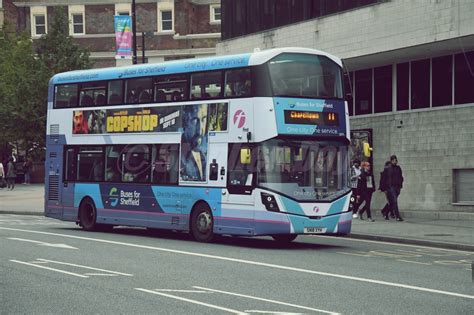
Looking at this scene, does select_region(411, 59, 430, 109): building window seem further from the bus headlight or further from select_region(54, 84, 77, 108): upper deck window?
the bus headlight

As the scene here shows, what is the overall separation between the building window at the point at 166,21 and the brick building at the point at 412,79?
30436mm

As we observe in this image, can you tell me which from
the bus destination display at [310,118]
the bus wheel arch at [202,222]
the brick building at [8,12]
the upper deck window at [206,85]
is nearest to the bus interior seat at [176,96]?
the upper deck window at [206,85]

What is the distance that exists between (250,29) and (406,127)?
873cm

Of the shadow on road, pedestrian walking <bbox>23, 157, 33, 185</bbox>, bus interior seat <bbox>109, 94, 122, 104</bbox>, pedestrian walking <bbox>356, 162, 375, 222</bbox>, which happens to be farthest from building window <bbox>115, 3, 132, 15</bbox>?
bus interior seat <bbox>109, 94, 122, 104</bbox>

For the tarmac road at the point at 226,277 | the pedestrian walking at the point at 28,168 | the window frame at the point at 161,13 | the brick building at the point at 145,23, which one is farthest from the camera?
the window frame at the point at 161,13

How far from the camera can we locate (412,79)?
3103 centimetres

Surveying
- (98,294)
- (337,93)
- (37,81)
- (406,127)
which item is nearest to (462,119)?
(406,127)

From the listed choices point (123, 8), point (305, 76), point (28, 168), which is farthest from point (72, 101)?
point (123, 8)

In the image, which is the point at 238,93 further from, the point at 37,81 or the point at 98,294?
the point at 37,81

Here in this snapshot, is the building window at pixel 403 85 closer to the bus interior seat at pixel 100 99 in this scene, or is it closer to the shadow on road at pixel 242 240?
the shadow on road at pixel 242 240

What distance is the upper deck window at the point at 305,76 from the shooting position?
19812mm

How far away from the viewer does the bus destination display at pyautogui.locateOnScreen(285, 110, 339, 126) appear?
19.7 meters

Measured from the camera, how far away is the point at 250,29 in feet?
122

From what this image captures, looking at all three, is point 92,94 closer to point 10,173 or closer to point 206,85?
point 206,85
